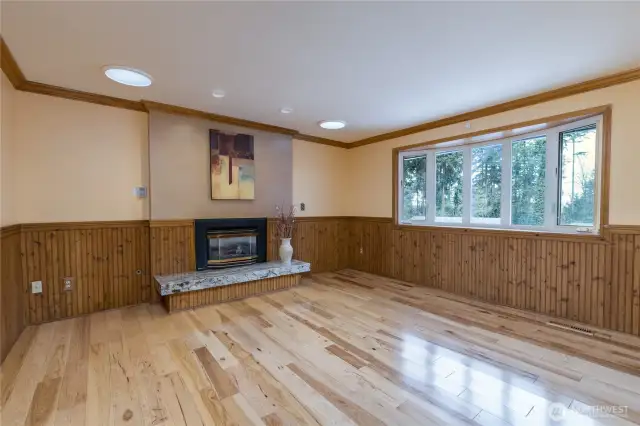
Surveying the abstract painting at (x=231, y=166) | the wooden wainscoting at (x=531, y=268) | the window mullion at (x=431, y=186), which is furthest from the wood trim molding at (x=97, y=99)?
the wooden wainscoting at (x=531, y=268)

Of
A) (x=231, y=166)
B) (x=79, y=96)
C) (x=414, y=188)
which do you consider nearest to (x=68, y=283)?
(x=79, y=96)

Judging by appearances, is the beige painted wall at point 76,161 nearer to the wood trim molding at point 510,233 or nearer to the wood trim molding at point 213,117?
the wood trim molding at point 213,117

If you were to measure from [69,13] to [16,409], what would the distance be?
2.38 metres

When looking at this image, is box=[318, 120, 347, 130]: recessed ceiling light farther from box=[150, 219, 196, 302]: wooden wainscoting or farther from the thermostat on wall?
the thermostat on wall

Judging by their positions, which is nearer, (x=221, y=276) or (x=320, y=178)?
(x=221, y=276)

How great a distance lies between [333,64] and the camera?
95.7 inches

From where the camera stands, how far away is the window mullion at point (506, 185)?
353 cm

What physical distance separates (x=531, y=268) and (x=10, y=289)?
5.03 metres

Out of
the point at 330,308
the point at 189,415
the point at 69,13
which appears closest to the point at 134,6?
the point at 69,13

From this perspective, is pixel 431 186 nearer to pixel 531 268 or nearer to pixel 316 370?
pixel 531 268

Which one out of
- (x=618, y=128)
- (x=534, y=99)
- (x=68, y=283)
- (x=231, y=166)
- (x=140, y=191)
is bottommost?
(x=68, y=283)

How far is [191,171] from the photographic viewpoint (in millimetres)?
3713

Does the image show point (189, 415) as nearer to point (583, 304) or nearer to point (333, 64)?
point (333, 64)

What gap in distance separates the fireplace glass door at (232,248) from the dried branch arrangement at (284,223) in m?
0.39
